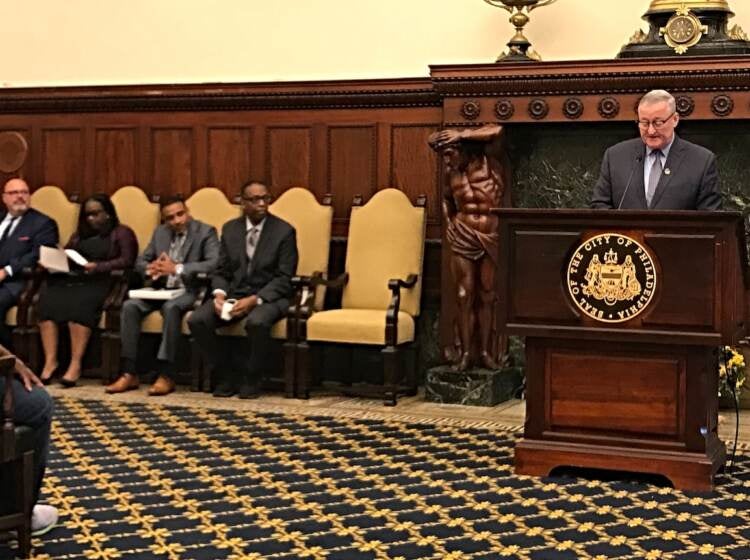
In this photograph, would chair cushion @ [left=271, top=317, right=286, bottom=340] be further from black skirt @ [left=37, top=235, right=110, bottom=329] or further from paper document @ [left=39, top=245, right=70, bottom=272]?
paper document @ [left=39, top=245, right=70, bottom=272]

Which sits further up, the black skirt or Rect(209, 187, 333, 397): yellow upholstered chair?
Rect(209, 187, 333, 397): yellow upholstered chair

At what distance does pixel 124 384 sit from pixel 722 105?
4.20 m

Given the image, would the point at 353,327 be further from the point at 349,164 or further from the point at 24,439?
the point at 24,439

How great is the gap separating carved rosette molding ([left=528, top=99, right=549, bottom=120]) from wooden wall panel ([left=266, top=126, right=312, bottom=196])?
1.90 meters

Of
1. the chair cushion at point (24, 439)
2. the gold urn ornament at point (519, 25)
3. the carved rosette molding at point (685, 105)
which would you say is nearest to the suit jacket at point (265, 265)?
the gold urn ornament at point (519, 25)

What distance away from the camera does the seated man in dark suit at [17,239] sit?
8766 millimetres

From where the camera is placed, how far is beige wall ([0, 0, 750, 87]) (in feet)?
27.8

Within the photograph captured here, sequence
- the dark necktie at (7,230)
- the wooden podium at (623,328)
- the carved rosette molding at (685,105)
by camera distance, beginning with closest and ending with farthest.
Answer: the wooden podium at (623,328) < the carved rosette molding at (685,105) < the dark necktie at (7,230)

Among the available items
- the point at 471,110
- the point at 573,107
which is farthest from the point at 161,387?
the point at 573,107

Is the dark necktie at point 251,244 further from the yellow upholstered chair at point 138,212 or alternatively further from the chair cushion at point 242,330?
the yellow upholstered chair at point 138,212

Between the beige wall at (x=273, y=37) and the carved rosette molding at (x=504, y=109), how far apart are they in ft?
2.84

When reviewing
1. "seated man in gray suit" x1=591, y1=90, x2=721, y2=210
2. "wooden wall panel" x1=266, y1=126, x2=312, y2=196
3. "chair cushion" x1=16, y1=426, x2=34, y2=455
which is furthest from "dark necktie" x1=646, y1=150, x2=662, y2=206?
"wooden wall panel" x1=266, y1=126, x2=312, y2=196

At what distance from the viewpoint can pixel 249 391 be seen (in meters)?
8.09

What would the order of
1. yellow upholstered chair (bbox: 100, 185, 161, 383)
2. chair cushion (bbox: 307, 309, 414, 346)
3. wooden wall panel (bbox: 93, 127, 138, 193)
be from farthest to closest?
wooden wall panel (bbox: 93, 127, 138, 193)
yellow upholstered chair (bbox: 100, 185, 161, 383)
chair cushion (bbox: 307, 309, 414, 346)
